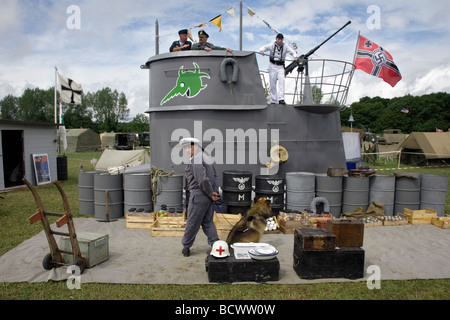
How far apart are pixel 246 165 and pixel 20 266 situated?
5283 millimetres

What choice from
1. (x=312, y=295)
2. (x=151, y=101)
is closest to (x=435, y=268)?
(x=312, y=295)

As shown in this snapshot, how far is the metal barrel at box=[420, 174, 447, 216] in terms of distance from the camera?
8602 mm

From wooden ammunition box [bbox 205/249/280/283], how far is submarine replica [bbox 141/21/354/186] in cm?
387

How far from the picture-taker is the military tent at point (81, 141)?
41000 mm

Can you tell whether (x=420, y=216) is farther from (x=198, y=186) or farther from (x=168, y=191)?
(x=168, y=191)

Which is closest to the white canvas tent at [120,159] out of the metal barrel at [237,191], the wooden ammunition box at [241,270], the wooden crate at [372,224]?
the metal barrel at [237,191]

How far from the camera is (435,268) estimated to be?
5.71m

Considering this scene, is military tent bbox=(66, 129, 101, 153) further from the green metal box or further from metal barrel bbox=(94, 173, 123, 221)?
the green metal box

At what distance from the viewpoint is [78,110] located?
73.1 metres

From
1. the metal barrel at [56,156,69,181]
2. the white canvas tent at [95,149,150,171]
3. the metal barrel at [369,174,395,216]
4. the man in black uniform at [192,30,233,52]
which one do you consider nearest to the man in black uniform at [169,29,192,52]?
the man in black uniform at [192,30,233,52]

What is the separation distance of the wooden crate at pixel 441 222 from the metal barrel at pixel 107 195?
25.3 feet

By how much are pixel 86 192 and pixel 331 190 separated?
6.31m

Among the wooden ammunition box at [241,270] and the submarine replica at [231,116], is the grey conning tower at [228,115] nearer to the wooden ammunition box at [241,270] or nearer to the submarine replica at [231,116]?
the submarine replica at [231,116]

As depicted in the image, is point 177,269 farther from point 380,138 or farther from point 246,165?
point 380,138
